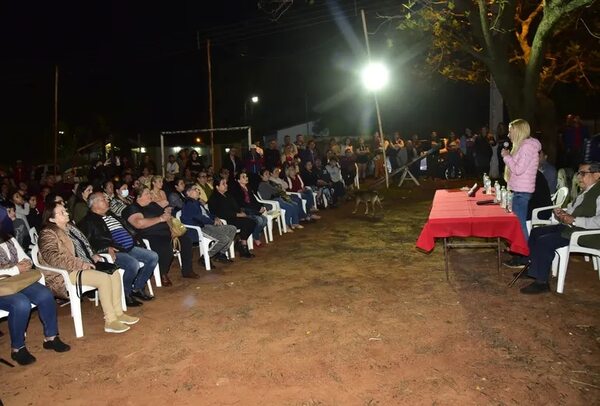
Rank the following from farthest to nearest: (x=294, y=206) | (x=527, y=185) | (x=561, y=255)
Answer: (x=294, y=206) → (x=527, y=185) → (x=561, y=255)

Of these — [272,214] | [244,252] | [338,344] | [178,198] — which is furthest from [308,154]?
[338,344]

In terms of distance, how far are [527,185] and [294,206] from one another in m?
5.11

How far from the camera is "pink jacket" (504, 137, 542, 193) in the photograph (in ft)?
20.7

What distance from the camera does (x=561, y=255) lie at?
18.4ft

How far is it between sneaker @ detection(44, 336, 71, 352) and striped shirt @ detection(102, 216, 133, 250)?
1.49 meters

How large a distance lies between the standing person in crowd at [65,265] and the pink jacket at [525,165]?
489 cm

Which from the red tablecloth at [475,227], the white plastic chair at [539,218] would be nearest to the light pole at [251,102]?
the white plastic chair at [539,218]

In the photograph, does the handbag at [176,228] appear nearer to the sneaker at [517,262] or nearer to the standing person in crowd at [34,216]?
the standing person in crowd at [34,216]

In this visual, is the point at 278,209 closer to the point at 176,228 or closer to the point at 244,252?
the point at 244,252

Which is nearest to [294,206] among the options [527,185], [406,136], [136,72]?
[527,185]

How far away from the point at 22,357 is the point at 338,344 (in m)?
2.75

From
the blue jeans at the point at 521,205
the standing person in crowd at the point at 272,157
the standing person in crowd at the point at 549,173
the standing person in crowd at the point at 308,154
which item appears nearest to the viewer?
the blue jeans at the point at 521,205

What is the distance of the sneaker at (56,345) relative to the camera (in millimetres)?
4656

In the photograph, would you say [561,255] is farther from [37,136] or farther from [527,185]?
[37,136]
